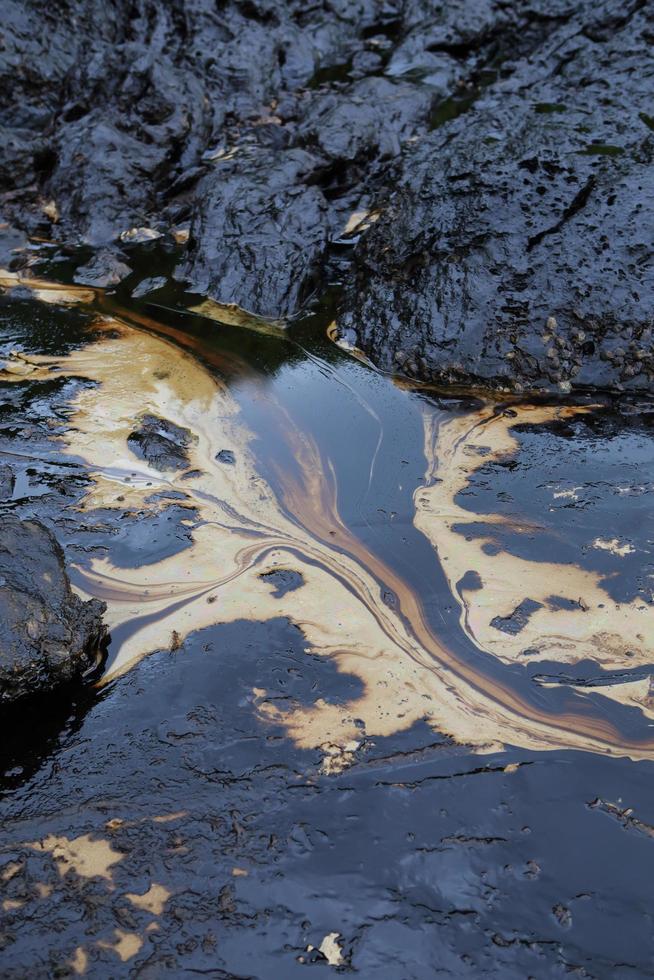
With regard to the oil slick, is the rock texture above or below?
above

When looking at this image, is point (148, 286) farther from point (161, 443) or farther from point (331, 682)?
point (331, 682)

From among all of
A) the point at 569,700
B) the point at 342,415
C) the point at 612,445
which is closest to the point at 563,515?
the point at 612,445

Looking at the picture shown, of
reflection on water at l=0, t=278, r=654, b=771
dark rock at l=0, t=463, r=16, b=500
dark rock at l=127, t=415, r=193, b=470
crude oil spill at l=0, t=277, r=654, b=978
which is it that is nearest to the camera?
crude oil spill at l=0, t=277, r=654, b=978

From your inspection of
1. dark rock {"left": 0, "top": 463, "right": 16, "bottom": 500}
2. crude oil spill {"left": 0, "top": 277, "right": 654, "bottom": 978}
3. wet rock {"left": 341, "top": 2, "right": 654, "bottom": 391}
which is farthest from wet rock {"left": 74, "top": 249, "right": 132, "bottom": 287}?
dark rock {"left": 0, "top": 463, "right": 16, "bottom": 500}

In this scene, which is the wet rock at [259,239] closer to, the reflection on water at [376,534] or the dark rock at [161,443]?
the reflection on water at [376,534]

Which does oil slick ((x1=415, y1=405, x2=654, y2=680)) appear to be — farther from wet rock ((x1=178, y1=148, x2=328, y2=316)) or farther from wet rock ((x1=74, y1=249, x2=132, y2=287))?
wet rock ((x1=74, y1=249, x2=132, y2=287))

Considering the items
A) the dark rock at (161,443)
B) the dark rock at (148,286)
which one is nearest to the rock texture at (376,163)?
the dark rock at (148,286)

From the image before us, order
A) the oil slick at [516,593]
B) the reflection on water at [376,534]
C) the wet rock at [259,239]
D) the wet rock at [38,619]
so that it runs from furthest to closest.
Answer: the wet rock at [259,239]
the oil slick at [516,593]
the reflection on water at [376,534]
the wet rock at [38,619]

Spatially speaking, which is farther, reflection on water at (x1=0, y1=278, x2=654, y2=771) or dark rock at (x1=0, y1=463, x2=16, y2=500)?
dark rock at (x1=0, y1=463, x2=16, y2=500)

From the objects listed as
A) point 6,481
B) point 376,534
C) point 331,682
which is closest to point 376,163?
point 376,534
